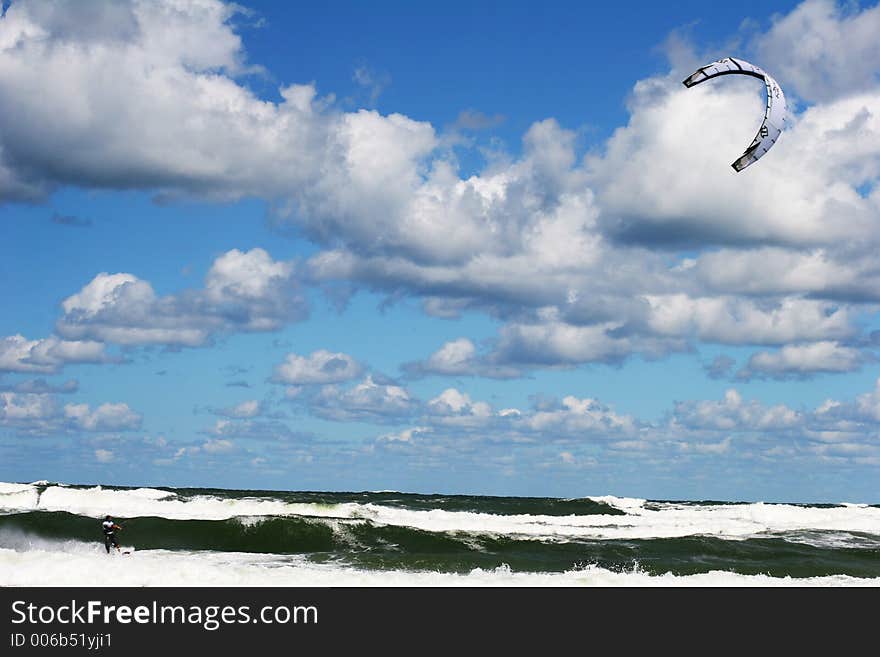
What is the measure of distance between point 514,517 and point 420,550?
21.2 meters

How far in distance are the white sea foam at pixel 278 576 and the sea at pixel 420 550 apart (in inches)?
1.9

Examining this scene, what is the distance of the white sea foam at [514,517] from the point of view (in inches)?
1800

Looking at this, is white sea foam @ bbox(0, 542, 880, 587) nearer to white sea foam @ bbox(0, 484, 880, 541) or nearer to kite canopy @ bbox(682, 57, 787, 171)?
kite canopy @ bbox(682, 57, 787, 171)

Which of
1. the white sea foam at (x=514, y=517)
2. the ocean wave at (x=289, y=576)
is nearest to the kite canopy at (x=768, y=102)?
the ocean wave at (x=289, y=576)

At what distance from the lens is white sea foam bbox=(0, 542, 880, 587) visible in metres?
23.0

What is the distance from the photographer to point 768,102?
2616 cm

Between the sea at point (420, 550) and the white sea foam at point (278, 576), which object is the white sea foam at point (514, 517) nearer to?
the sea at point (420, 550)

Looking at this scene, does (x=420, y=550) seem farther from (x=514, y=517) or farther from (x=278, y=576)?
(x=514, y=517)

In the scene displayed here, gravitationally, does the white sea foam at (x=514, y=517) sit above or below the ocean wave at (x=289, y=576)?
above

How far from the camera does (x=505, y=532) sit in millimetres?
42312

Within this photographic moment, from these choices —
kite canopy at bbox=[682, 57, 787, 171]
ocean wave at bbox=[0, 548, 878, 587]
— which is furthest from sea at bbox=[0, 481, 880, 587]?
kite canopy at bbox=[682, 57, 787, 171]

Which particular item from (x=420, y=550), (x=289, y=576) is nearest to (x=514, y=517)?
(x=420, y=550)
